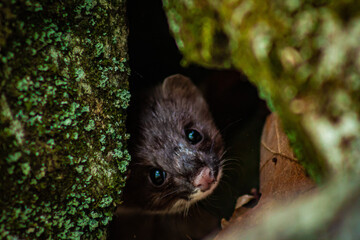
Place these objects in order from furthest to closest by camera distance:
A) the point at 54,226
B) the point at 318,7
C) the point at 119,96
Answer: the point at 119,96 < the point at 54,226 < the point at 318,7

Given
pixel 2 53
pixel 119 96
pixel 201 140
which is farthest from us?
pixel 201 140

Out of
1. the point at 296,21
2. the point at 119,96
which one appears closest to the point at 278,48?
the point at 296,21

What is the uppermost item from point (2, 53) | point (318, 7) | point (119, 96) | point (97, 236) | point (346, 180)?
point (2, 53)

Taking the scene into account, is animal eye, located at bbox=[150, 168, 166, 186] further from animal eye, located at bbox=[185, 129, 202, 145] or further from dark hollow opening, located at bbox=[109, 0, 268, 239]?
dark hollow opening, located at bbox=[109, 0, 268, 239]

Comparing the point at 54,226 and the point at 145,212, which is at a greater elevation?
the point at 54,226

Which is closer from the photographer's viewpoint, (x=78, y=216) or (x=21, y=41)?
(x=21, y=41)

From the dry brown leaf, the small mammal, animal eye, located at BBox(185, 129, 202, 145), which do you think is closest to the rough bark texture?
the dry brown leaf

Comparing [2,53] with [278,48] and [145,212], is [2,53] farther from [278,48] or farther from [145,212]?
[145,212]
